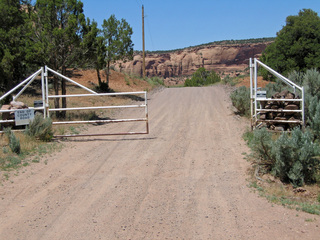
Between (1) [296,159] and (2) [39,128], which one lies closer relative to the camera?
(1) [296,159]

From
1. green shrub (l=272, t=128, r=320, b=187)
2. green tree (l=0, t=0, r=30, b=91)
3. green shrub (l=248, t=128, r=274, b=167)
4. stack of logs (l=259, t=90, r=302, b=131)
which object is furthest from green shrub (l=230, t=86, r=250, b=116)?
green tree (l=0, t=0, r=30, b=91)

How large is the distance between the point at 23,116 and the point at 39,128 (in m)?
0.66

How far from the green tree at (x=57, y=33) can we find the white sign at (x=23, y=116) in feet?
14.4

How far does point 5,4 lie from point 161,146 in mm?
14694

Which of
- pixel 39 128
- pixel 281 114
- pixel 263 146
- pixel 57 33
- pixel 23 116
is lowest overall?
pixel 263 146

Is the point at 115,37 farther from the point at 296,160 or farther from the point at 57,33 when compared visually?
the point at 296,160

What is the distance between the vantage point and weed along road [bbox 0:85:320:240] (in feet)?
16.3

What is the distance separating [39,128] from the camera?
35.7 ft

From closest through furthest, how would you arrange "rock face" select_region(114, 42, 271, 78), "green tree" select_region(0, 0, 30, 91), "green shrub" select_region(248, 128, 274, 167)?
"green shrub" select_region(248, 128, 274, 167) → "green tree" select_region(0, 0, 30, 91) → "rock face" select_region(114, 42, 271, 78)

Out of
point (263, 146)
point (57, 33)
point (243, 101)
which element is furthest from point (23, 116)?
point (243, 101)

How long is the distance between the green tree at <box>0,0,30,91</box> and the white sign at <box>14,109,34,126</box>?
25.9 feet

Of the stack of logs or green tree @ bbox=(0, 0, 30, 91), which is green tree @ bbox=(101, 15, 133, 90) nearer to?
green tree @ bbox=(0, 0, 30, 91)

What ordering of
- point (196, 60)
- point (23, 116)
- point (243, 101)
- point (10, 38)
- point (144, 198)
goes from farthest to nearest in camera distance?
point (196, 60), point (10, 38), point (243, 101), point (23, 116), point (144, 198)

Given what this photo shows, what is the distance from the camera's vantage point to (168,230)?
4949 millimetres
